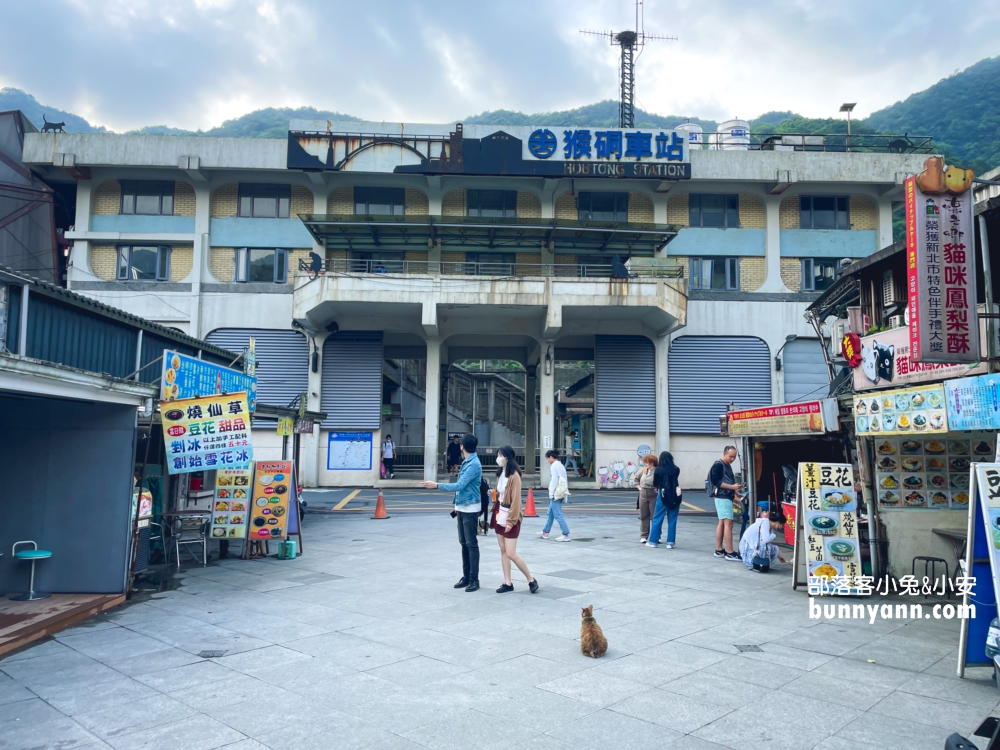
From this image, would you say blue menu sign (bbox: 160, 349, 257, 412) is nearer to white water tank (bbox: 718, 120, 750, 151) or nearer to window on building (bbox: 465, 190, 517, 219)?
window on building (bbox: 465, 190, 517, 219)

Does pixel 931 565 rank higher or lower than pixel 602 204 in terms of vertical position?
lower

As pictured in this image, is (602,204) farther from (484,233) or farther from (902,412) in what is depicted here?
(902,412)

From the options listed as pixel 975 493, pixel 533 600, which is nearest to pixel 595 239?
pixel 533 600

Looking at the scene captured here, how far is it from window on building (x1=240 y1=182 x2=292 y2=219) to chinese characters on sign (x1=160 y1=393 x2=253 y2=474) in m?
20.6

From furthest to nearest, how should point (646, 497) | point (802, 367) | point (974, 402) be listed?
1. point (802, 367)
2. point (646, 497)
3. point (974, 402)

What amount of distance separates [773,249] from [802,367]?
4998 mm

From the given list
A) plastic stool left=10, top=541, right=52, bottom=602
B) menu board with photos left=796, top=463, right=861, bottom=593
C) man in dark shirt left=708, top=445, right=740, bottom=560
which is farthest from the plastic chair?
menu board with photos left=796, top=463, right=861, bottom=593

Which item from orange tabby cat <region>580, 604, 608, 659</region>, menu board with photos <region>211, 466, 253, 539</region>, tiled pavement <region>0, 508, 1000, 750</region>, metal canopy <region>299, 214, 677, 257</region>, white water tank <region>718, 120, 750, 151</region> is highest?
white water tank <region>718, 120, 750, 151</region>

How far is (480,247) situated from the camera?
28.9 metres

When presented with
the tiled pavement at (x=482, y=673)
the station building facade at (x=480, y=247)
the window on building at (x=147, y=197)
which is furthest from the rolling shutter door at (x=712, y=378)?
the window on building at (x=147, y=197)

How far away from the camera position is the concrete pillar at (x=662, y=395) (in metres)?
27.9

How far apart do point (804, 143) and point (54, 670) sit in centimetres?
3179

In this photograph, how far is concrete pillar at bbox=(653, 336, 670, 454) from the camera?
27.9 m

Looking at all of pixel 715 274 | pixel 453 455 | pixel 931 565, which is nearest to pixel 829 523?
pixel 931 565
